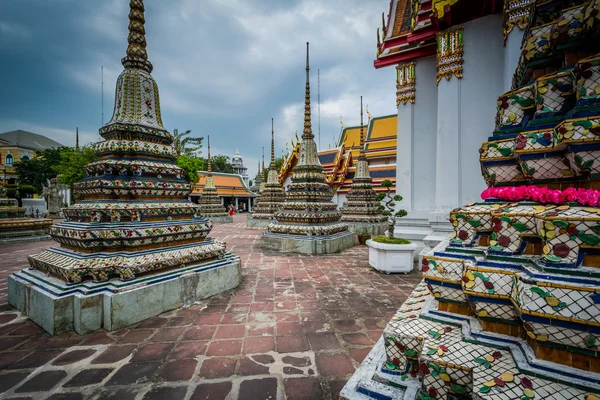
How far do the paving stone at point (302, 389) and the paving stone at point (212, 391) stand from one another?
1.47 ft

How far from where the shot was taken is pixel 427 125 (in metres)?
6.61

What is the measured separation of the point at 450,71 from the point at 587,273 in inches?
216

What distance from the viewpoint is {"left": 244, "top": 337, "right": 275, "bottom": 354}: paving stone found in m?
2.50

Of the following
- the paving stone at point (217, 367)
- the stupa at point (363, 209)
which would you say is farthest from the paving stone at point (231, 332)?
the stupa at point (363, 209)

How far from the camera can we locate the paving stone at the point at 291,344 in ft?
8.24

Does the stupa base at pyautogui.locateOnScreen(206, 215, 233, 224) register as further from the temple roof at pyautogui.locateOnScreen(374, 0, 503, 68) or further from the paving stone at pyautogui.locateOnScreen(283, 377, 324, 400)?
the paving stone at pyautogui.locateOnScreen(283, 377, 324, 400)

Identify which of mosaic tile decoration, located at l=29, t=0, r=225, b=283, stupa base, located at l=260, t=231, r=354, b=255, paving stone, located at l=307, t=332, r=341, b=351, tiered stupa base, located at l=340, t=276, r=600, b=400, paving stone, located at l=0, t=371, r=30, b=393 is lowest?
paving stone, located at l=0, t=371, r=30, b=393

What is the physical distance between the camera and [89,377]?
2131mm

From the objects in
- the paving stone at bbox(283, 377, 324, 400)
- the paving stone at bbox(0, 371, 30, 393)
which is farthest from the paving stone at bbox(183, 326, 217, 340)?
the paving stone at bbox(0, 371, 30, 393)

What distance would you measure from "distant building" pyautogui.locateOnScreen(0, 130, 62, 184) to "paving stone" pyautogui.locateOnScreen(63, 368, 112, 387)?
32.3 meters

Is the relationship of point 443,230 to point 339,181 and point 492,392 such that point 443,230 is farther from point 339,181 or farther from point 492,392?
point 339,181

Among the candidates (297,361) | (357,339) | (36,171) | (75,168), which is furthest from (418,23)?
(36,171)

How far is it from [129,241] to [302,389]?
2.72 m

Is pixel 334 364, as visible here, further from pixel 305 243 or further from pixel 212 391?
pixel 305 243
